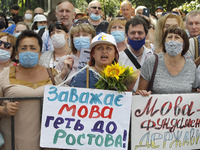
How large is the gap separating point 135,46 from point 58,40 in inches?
55.5

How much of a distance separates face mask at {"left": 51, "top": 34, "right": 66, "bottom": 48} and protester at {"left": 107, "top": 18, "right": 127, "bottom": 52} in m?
0.90

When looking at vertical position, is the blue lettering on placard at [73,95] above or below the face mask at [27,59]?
below

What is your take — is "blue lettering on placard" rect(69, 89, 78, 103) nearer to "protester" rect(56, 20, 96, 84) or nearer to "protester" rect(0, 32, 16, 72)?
"protester" rect(56, 20, 96, 84)

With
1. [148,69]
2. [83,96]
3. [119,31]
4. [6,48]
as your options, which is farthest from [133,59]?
[6,48]

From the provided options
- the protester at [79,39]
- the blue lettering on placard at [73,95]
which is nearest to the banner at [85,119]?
the blue lettering on placard at [73,95]

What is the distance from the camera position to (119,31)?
19.6 ft

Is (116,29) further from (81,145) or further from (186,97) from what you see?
(81,145)

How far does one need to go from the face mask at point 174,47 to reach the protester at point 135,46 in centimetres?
76

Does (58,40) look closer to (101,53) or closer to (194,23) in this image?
(101,53)

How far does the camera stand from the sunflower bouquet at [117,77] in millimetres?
3664

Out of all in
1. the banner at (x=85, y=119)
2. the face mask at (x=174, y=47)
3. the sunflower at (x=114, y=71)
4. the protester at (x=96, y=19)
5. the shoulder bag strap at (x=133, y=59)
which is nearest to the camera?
the sunflower at (x=114, y=71)

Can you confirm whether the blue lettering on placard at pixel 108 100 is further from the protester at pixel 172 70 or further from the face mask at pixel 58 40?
the face mask at pixel 58 40

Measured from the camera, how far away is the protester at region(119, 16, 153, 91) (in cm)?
503

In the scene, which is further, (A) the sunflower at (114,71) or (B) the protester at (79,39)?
(B) the protester at (79,39)
